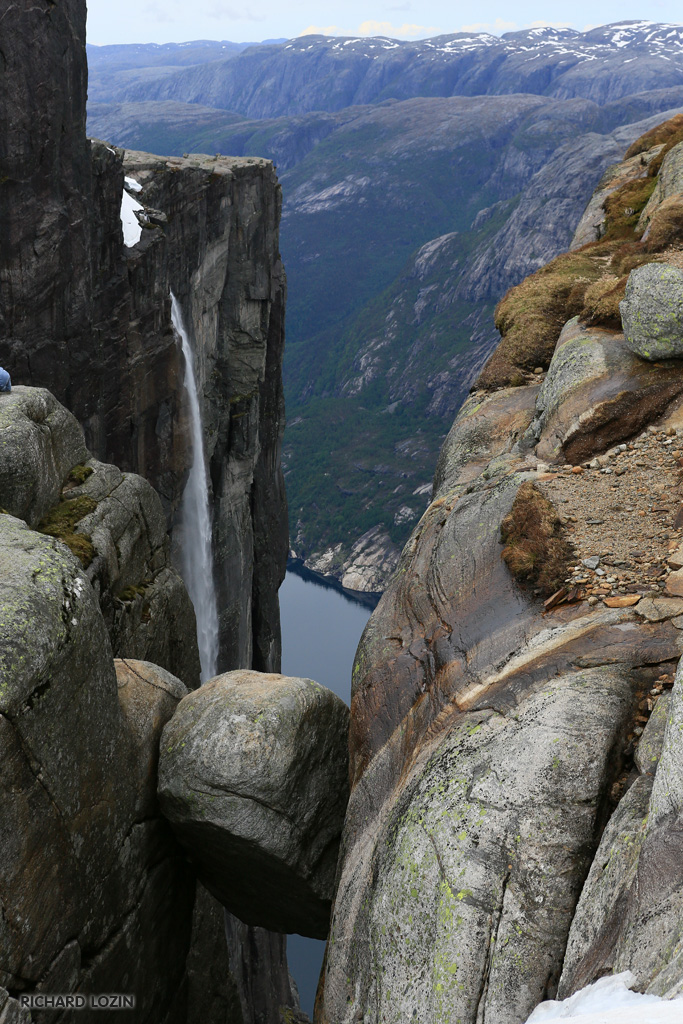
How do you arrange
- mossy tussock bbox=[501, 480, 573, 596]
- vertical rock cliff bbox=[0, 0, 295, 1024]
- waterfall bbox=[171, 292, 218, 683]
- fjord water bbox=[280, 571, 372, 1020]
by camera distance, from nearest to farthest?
vertical rock cliff bbox=[0, 0, 295, 1024], mossy tussock bbox=[501, 480, 573, 596], waterfall bbox=[171, 292, 218, 683], fjord water bbox=[280, 571, 372, 1020]

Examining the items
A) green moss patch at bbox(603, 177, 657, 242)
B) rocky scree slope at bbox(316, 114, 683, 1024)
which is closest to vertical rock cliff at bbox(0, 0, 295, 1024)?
rocky scree slope at bbox(316, 114, 683, 1024)

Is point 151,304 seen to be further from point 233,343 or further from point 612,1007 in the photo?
point 612,1007

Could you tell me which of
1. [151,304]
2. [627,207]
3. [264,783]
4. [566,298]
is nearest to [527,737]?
[264,783]

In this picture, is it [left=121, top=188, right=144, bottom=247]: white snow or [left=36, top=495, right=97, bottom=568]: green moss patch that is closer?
[left=36, top=495, right=97, bottom=568]: green moss patch

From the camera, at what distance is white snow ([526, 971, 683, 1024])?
7129 mm

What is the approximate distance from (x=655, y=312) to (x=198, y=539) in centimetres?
4071

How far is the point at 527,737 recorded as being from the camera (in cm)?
1219

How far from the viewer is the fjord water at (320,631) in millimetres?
139000

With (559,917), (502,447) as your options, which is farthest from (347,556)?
(559,917)

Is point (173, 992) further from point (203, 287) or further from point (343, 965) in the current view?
point (203, 287)

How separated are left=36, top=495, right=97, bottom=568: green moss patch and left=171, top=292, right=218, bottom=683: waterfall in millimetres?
31257

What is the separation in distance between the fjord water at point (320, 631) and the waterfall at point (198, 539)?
234 feet

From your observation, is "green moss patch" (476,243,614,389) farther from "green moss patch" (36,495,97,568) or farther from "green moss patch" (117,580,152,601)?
"green moss patch" (36,495,97,568)

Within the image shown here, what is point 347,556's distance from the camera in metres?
174
